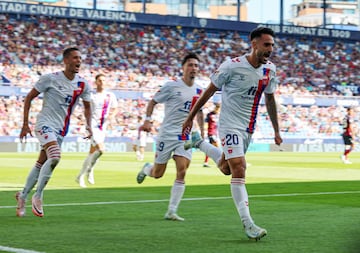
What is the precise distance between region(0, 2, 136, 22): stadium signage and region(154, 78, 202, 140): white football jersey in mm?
43720

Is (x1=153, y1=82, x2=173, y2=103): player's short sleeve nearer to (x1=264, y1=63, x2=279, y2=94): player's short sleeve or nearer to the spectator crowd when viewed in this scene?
(x1=264, y1=63, x2=279, y2=94): player's short sleeve

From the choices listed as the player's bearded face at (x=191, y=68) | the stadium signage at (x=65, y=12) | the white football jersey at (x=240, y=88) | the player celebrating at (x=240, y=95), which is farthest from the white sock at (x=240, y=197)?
the stadium signage at (x=65, y=12)

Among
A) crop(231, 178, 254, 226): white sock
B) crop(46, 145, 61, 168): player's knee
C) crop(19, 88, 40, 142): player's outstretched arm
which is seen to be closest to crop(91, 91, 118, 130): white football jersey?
crop(19, 88, 40, 142): player's outstretched arm

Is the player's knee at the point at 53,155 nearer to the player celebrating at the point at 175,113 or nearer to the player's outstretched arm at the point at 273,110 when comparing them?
the player celebrating at the point at 175,113

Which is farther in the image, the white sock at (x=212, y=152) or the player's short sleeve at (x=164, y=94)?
the player's short sleeve at (x=164, y=94)

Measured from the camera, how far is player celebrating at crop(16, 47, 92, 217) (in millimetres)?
11500

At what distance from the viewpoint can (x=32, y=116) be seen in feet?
156

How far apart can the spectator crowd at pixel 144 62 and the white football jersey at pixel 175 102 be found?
34.3 metres

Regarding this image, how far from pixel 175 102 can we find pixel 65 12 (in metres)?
46.0

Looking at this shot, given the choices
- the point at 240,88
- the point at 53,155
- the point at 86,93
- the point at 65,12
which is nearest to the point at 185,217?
the point at 53,155

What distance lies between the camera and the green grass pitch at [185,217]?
27.8 ft

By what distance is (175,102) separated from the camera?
12109 mm

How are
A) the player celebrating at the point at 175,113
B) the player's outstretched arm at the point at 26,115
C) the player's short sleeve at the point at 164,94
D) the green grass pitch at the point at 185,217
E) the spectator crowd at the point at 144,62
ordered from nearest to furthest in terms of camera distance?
the green grass pitch at the point at 185,217
the player's outstretched arm at the point at 26,115
the player celebrating at the point at 175,113
the player's short sleeve at the point at 164,94
the spectator crowd at the point at 144,62

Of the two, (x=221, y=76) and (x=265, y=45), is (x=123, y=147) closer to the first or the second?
(x=221, y=76)
